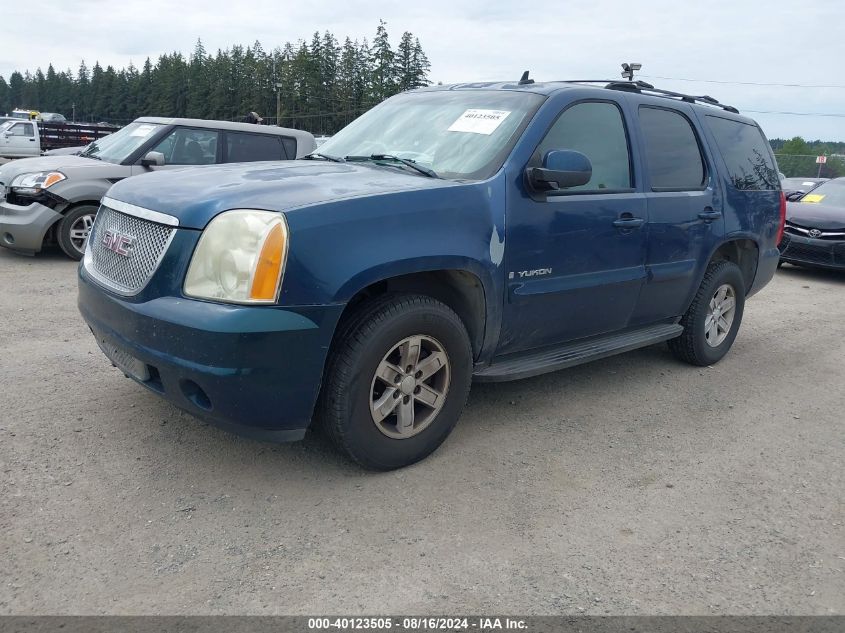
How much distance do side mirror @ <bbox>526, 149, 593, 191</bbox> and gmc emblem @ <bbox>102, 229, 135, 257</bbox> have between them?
195 centimetres

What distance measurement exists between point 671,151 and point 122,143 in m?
6.75

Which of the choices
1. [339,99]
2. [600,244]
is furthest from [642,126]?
[339,99]

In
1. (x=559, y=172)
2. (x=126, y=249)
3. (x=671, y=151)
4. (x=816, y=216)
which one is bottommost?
(x=816, y=216)

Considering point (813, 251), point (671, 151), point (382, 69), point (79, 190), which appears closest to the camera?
point (671, 151)

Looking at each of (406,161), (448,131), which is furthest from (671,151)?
(406,161)

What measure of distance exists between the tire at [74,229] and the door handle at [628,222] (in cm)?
614

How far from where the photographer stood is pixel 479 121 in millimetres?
4047

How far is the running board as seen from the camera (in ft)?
12.7

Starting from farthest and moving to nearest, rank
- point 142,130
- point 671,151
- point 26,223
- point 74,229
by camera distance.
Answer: point 142,130, point 74,229, point 26,223, point 671,151

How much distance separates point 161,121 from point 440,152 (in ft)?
20.4

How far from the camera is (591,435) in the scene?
13.5 feet

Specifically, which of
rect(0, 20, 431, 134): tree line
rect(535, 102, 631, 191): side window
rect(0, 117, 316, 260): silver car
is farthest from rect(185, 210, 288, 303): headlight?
rect(0, 20, 431, 134): tree line

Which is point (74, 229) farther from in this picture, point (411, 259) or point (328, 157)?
point (411, 259)

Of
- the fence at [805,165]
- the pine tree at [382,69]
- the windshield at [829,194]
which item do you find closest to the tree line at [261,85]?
the pine tree at [382,69]
